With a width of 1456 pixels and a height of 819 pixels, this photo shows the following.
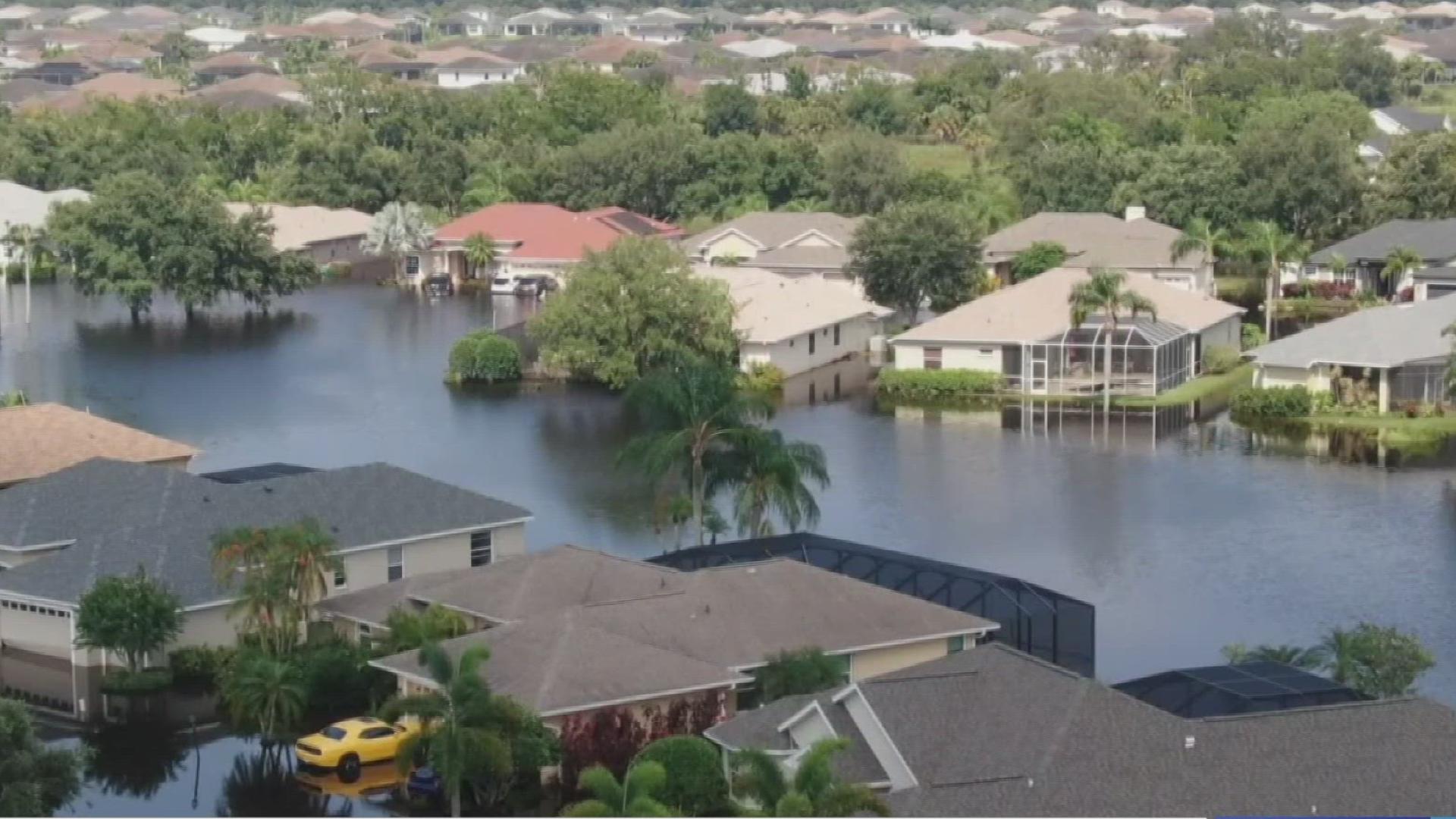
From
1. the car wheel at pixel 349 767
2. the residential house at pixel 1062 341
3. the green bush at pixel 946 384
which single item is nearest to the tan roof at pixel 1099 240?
the residential house at pixel 1062 341

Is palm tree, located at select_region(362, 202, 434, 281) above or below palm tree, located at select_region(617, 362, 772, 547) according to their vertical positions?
below

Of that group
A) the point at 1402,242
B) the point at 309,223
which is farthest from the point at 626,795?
the point at 309,223

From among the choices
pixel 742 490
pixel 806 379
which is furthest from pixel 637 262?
pixel 742 490

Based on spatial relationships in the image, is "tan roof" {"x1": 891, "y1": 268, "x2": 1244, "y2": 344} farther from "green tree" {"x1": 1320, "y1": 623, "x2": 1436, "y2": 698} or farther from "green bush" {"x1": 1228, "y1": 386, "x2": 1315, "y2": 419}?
"green tree" {"x1": 1320, "y1": 623, "x2": 1436, "y2": 698}

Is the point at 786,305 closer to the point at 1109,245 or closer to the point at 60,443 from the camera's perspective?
the point at 1109,245

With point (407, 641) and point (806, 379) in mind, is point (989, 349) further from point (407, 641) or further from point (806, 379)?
point (407, 641)

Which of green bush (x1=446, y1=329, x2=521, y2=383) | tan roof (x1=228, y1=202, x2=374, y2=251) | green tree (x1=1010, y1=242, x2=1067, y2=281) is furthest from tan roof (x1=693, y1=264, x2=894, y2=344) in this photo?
tan roof (x1=228, y1=202, x2=374, y2=251)

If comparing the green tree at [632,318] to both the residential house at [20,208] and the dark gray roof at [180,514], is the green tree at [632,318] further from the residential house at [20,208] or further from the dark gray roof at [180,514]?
the residential house at [20,208]
